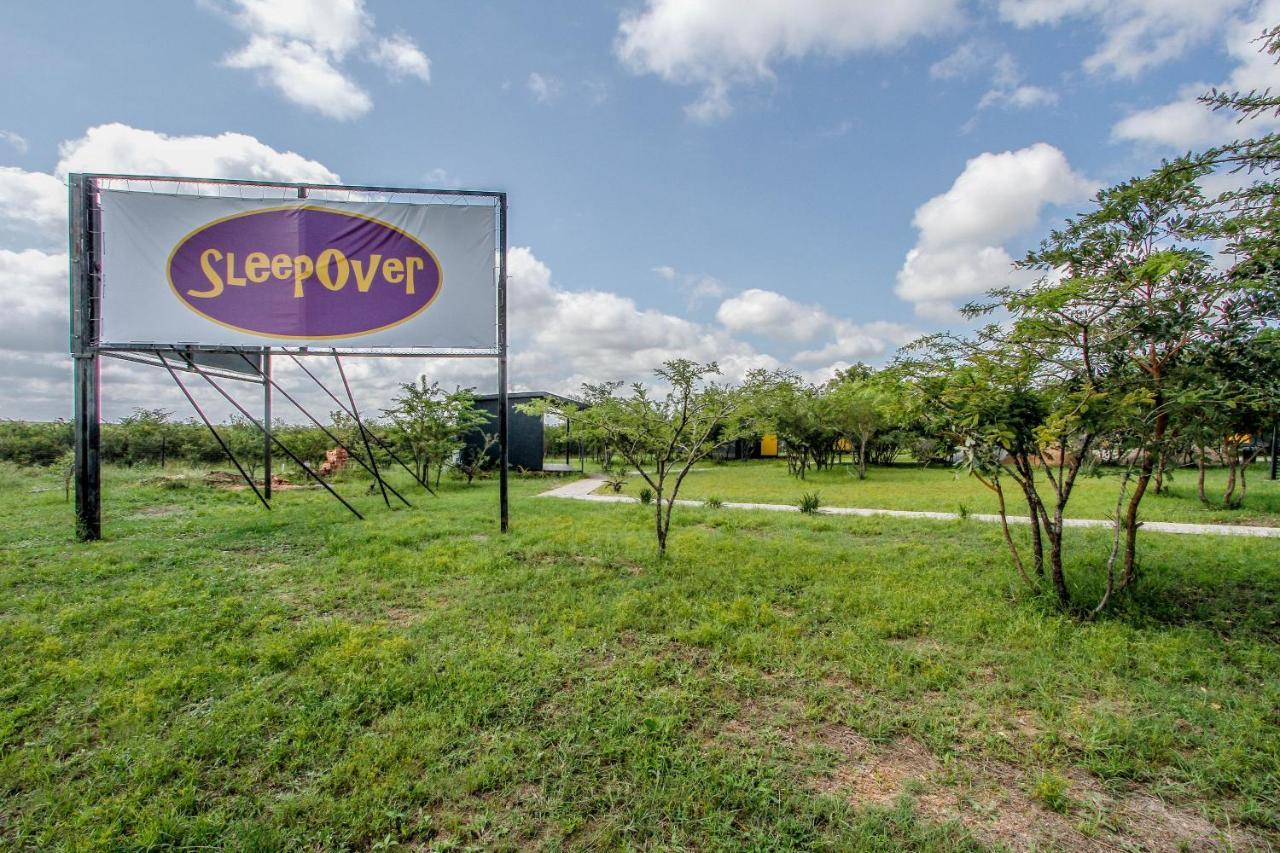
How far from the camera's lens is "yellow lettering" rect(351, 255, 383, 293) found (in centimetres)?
614

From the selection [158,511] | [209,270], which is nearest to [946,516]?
[209,270]

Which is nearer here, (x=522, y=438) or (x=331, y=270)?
(x=331, y=270)

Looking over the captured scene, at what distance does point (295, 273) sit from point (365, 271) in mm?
827

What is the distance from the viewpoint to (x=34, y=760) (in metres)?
2.11

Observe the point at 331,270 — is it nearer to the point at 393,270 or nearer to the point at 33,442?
the point at 393,270

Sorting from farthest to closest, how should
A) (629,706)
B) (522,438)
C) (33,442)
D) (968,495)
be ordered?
(522,438) < (33,442) < (968,495) < (629,706)

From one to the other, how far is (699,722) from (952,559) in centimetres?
397

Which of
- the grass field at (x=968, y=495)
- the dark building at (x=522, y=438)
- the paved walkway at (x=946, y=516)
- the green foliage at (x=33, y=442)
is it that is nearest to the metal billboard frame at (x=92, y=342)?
the paved walkway at (x=946, y=516)

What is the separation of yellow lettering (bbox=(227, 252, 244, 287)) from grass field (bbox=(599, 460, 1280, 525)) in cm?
779

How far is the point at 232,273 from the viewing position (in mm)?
6031

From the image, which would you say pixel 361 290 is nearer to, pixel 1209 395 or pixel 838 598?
pixel 838 598

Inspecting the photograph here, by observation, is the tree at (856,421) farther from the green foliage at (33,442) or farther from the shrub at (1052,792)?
the green foliage at (33,442)

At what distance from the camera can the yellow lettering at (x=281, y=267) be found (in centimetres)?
605

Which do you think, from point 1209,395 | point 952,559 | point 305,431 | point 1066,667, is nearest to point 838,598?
point 1066,667
